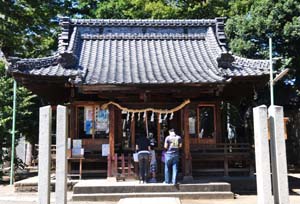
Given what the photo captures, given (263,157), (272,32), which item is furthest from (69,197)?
(272,32)

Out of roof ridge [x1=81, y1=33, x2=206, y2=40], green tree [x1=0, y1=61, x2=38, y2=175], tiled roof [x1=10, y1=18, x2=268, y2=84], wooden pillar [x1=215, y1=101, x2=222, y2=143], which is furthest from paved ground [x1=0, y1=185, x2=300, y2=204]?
roof ridge [x1=81, y1=33, x2=206, y2=40]

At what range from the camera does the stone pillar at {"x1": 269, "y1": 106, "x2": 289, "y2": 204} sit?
819 cm

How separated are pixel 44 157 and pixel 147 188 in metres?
5.43

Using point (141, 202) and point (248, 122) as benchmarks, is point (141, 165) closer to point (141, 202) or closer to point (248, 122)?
point (141, 202)

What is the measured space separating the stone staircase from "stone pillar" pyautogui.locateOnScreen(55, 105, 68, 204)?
466 centimetres

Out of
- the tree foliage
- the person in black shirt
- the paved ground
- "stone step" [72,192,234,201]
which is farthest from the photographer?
the tree foliage

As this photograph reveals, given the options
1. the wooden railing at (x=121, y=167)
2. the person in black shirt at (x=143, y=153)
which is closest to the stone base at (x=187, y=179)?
the person in black shirt at (x=143, y=153)

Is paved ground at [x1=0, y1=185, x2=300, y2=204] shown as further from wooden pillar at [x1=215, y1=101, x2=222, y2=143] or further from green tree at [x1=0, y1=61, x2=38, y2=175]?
green tree at [x1=0, y1=61, x2=38, y2=175]

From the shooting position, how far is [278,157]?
8297 millimetres

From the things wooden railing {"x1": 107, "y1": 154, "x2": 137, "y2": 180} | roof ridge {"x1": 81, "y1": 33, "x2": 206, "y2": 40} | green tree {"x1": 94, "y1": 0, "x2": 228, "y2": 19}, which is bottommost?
wooden railing {"x1": 107, "y1": 154, "x2": 137, "y2": 180}

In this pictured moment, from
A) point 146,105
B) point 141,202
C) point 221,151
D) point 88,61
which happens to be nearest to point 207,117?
point 221,151

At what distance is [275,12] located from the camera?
22.5m

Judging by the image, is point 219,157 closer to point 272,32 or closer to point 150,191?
point 150,191

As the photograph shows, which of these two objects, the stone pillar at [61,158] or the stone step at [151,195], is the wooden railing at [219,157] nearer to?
the stone step at [151,195]
